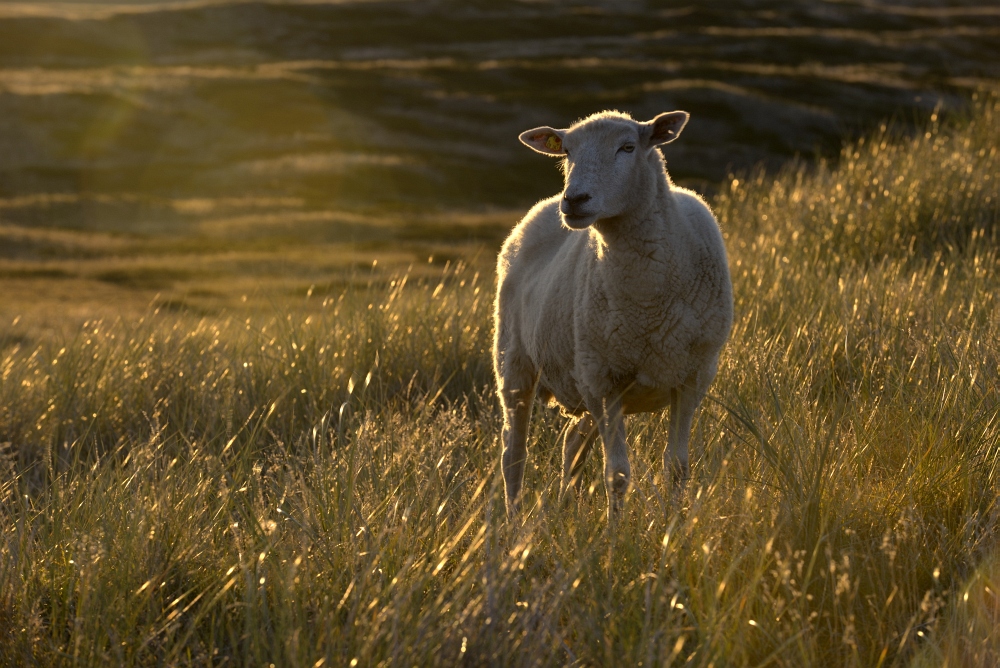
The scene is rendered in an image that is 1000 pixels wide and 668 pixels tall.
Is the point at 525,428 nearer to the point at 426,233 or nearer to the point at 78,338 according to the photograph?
the point at 78,338

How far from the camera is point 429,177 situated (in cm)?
3441

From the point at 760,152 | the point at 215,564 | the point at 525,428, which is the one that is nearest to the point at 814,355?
the point at 525,428

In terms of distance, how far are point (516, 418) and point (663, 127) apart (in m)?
1.61

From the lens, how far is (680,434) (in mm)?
3984

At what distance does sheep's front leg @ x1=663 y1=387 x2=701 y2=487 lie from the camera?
3.91 m

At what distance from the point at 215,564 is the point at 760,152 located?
35454 mm

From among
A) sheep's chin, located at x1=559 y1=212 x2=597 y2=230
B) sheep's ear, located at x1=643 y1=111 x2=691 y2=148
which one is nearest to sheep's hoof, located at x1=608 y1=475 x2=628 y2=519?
sheep's chin, located at x1=559 y1=212 x2=597 y2=230

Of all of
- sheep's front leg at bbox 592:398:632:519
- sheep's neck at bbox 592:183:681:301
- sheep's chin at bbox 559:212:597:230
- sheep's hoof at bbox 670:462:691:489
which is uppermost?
sheep's chin at bbox 559:212:597:230

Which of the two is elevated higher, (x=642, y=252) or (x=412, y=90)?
(x=642, y=252)

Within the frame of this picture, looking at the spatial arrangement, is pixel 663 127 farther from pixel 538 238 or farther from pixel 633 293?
pixel 538 238

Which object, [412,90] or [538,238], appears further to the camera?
[412,90]

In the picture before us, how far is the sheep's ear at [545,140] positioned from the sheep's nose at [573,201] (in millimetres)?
683

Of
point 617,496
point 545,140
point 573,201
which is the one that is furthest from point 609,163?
point 617,496

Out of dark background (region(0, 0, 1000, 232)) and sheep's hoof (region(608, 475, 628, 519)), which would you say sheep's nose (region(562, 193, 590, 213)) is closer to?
sheep's hoof (region(608, 475, 628, 519))
